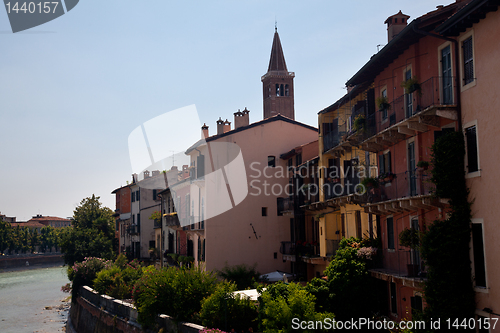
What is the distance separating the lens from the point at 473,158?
42.1 ft

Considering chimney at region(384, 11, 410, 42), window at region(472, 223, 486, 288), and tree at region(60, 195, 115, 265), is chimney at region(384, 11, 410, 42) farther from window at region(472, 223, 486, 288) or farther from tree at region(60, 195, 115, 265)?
tree at region(60, 195, 115, 265)

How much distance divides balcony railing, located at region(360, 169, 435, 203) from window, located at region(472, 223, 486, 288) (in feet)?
5.29

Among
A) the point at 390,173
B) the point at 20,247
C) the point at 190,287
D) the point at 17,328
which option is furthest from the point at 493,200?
the point at 20,247

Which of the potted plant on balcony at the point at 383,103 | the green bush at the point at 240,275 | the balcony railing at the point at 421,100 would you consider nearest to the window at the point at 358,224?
Answer: the balcony railing at the point at 421,100

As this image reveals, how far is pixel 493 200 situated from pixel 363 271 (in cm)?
773

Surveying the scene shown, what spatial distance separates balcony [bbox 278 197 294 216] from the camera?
30969 millimetres

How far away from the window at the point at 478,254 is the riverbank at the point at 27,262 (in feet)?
317

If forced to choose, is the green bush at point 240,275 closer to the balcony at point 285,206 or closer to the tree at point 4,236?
the balcony at point 285,206

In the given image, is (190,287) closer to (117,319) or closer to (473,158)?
(117,319)

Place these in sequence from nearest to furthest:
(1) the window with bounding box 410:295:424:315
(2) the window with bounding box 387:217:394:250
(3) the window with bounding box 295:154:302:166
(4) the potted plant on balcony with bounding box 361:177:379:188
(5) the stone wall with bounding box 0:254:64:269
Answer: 1. (1) the window with bounding box 410:295:424:315
2. (4) the potted plant on balcony with bounding box 361:177:379:188
3. (2) the window with bounding box 387:217:394:250
4. (3) the window with bounding box 295:154:302:166
5. (5) the stone wall with bounding box 0:254:64:269

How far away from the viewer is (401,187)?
16.6 meters

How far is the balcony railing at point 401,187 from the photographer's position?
48.5 ft

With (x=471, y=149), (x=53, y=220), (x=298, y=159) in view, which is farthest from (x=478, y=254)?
(x=53, y=220)

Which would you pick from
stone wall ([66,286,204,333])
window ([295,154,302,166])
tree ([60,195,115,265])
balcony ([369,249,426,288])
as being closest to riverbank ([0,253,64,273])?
tree ([60,195,115,265])
